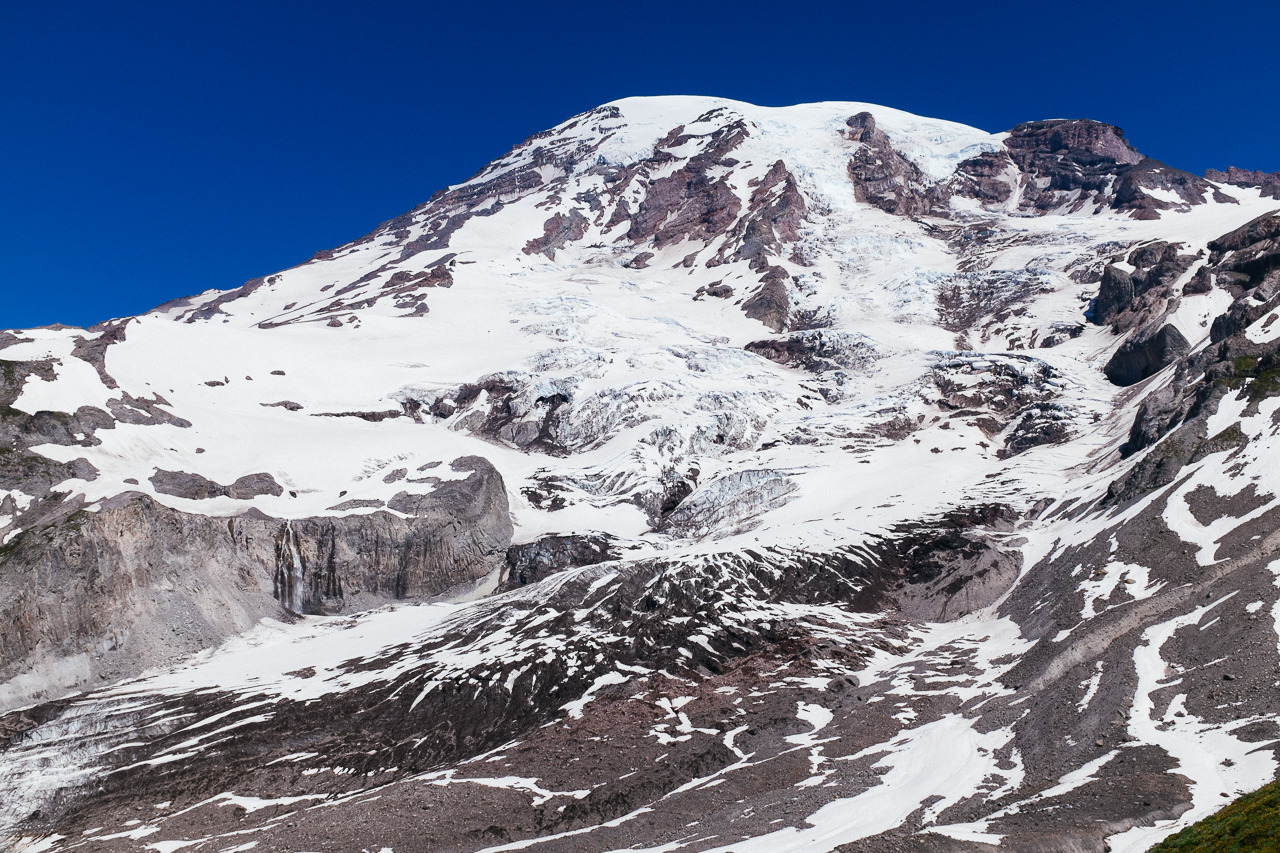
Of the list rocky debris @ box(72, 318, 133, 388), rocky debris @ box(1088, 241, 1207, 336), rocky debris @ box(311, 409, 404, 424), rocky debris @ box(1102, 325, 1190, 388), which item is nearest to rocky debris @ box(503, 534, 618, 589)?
rocky debris @ box(311, 409, 404, 424)

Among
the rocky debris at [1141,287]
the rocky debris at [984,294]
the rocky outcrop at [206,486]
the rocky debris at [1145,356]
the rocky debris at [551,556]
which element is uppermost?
the rocky debris at [984,294]

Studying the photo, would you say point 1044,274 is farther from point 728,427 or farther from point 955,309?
point 728,427

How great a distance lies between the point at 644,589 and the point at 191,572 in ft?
151

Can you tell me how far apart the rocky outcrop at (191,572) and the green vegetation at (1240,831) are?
83.2 metres

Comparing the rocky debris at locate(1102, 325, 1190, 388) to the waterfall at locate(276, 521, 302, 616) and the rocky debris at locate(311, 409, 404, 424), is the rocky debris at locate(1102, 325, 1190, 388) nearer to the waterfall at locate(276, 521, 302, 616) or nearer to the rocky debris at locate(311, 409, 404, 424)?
the rocky debris at locate(311, 409, 404, 424)

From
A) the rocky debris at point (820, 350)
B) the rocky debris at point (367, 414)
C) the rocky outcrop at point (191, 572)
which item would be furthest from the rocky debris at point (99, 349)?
the rocky debris at point (820, 350)

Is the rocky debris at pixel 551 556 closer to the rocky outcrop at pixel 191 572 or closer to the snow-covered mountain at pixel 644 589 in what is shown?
the snow-covered mountain at pixel 644 589

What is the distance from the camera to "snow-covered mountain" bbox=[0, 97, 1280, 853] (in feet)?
177

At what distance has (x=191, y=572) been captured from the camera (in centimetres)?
9350

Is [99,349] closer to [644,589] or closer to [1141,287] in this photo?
[644,589]

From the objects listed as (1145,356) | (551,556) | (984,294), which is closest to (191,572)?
(551,556)

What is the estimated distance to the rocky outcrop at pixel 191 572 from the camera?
8262cm

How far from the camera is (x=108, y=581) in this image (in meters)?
87.4

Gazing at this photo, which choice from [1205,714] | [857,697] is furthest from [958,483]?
[1205,714]
